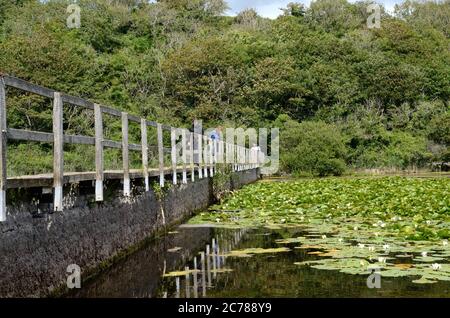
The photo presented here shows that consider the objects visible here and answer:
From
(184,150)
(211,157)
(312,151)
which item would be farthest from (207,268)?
(312,151)

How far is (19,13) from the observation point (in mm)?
65125

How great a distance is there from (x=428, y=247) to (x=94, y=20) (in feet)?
192

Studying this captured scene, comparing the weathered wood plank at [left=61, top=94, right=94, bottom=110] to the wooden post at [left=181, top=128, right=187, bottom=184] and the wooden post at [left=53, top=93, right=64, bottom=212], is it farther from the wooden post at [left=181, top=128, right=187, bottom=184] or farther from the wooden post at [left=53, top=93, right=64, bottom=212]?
the wooden post at [left=181, top=128, right=187, bottom=184]

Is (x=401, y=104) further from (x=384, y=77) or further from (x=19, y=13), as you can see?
(x=19, y=13)

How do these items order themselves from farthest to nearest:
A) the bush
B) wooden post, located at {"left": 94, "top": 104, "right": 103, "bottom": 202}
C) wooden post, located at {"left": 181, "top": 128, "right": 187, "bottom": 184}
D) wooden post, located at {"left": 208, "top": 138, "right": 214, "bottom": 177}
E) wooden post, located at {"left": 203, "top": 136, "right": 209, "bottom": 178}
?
the bush → wooden post, located at {"left": 208, "top": 138, "right": 214, "bottom": 177} → wooden post, located at {"left": 203, "top": 136, "right": 209, "bottom": 178} → wooden post, located at {"left": 181, "top": 128, "right": 187, "bottom": 184} → wooden post, located at {"left": 94, "top": 104, "right": 103, "bottom": 202}

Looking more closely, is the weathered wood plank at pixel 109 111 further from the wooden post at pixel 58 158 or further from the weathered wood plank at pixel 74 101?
the wooden post at pixel 58 158

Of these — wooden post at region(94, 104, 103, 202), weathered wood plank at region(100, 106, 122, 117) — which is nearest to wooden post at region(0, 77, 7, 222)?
wooden post at region(94, 104, 103, 202)

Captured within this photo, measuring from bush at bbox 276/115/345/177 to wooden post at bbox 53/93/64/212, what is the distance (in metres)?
36.7

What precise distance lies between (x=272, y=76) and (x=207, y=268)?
48.6m

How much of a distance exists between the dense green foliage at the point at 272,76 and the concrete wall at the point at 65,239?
31.4 m

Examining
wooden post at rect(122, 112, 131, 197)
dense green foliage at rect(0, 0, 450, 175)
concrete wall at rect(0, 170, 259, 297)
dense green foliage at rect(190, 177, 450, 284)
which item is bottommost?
dense green foliage at rect(190, 177, 450, 284)

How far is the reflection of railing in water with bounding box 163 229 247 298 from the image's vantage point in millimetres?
6199

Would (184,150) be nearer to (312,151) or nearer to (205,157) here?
(205,157)

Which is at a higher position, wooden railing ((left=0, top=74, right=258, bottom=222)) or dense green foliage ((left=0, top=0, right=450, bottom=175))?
dense green foliage ((left=0, top=0, right=450, bottom=175))
